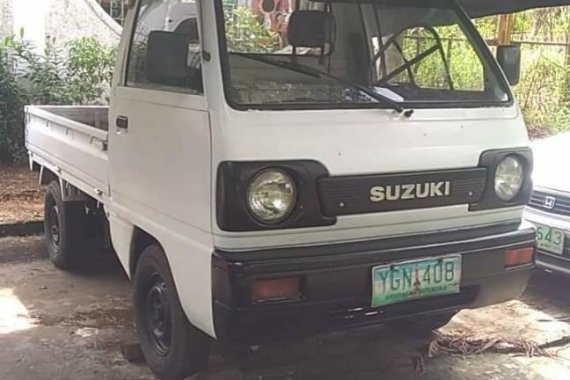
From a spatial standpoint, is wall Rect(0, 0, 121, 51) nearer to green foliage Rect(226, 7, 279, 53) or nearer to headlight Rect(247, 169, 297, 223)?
green foliage Rect(226, 7, 279, 53)

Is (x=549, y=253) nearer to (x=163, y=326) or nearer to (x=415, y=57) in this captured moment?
(x=415, y=57)

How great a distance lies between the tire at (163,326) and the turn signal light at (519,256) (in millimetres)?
1347

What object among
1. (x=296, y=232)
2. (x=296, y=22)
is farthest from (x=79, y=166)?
(x=296, y=232)

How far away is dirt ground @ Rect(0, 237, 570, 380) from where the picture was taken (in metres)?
3.67

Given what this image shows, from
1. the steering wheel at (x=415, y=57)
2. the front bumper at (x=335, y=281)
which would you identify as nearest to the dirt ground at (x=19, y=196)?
the steering wheel at (x=415, y=57)

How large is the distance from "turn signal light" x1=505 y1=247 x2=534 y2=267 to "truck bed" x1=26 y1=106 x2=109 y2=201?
203 centimetres

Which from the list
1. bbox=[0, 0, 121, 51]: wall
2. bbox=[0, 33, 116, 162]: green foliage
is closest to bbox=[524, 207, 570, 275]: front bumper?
bbox=[0, 33, 116, 162]: green foliage

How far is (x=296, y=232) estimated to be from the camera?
288 centimetres

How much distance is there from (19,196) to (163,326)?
386 centimetres

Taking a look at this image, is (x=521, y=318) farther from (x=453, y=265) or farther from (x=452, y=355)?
(x=453, y=265)

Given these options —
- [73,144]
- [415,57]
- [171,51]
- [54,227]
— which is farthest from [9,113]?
[415,57]

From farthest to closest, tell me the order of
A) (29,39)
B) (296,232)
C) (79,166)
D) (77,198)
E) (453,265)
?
(29,39), (77,198), (79,166), (453,265), (296,232)

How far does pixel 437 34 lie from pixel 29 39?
19.0 ft

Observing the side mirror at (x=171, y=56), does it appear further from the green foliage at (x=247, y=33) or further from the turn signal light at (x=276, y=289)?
the turn signal light at (x=276, y=289)
